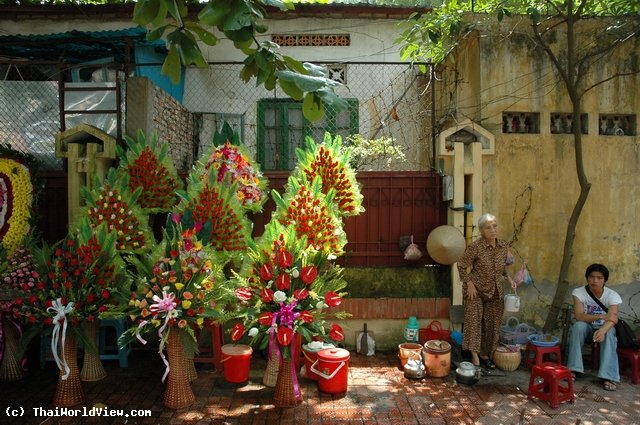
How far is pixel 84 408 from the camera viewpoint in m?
4.03

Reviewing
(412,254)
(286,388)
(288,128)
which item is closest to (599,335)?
(412,254)

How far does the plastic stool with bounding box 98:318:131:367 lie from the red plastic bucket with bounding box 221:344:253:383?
46.8 inches

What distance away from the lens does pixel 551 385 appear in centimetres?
411

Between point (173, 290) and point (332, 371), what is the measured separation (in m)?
1.54

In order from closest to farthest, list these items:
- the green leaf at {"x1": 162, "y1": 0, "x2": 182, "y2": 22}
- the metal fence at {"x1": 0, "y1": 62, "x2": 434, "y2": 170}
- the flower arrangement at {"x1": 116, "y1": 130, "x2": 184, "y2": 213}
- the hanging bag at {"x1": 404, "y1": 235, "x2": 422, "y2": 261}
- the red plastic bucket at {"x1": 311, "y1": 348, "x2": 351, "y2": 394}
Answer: the green leaf at {"x1": 162, "y1": 0, "x2": 182, "y2": 22}, the red plastic bucket at {"x1": 311, "y1": 348, "x2": 351, "y2": 394}, the flower arrangement at {"x1": 116, "y1": 130, "x2": 184, "y2": 213}, the hanging bag at {"x1": 404, "y1": 235, "x2": 422, "y2": 261}, the metal fence at {"x1": 0, "y1": 62, "x2": 434, "y2": 170}

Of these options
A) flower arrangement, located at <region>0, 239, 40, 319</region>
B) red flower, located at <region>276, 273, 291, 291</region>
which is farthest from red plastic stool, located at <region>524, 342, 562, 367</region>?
flower arrangement, located at <region>0, 239, 40, 319</region>

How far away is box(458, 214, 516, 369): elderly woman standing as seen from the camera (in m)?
4.92

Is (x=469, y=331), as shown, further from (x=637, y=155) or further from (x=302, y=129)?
(x=302, y=129)

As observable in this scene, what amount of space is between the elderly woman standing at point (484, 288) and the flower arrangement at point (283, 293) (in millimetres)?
1551

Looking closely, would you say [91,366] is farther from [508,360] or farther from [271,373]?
[508,360]

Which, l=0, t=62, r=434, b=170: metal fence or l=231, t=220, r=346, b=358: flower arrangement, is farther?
l=0, t=62, r=434, b=170: metal fence

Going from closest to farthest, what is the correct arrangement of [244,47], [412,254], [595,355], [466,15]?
[244,47], [595,355], [412,254], [466,15]

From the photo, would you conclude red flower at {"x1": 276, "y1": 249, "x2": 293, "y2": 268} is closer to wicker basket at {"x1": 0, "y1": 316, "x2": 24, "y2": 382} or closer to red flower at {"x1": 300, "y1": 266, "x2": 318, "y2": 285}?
red flower at {"x1": 300, "y1": 266, "x2": 318, "y2": 285}

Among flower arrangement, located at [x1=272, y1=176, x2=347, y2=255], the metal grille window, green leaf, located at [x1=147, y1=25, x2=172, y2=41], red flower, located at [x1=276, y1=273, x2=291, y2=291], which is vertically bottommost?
red flower, located at [x1=276, y1=273, x2=291, y2=291]
